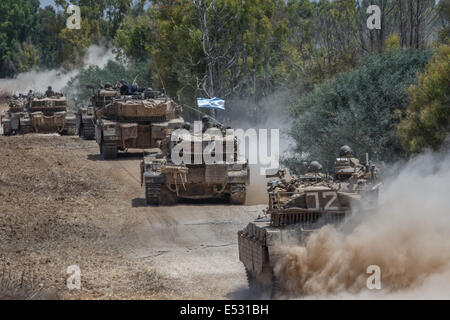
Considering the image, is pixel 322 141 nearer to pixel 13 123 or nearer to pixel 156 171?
pixel 156 171

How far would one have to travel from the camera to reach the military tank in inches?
411

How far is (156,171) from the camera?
61.3 feet

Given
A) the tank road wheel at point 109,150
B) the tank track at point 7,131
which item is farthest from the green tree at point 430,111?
the tank track at point 7,131

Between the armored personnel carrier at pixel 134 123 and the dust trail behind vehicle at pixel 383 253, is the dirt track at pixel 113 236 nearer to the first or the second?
the dust trail behind vehicle at pixel 383 253

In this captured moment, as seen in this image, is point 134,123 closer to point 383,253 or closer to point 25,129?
point 25,129

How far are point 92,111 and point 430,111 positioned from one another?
62.3 feet

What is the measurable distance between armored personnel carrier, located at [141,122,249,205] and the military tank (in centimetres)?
709

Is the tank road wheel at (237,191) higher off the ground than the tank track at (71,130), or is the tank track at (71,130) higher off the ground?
the tank road wheel at (237,191)

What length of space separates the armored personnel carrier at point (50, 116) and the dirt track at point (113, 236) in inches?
460

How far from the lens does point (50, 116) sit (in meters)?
36.6

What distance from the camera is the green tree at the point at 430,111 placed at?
61.0 feet

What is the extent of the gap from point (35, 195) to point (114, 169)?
5131mm

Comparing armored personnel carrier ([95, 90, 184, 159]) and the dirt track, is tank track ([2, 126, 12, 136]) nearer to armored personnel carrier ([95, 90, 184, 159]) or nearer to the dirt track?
armored personnel carrier ([95, 90, 184, 159])

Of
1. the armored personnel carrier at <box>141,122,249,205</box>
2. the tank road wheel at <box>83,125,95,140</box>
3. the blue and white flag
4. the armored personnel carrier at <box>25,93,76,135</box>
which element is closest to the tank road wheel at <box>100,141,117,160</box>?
the blue and white flag
